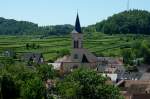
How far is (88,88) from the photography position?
5159 centimetres

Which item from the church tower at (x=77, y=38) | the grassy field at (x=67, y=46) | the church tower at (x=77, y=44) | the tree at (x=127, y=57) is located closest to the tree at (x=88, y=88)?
the church tower at (x=77, y=38)

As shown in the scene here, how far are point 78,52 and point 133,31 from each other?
10899 cm

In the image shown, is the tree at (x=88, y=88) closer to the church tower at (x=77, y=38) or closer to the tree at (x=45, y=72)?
the tree at (x=45, y=72)

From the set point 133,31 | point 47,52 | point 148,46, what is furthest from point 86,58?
point 133,31

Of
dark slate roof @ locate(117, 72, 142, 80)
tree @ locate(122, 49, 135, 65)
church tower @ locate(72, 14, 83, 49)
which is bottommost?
tree @ locate(122, 49, 135, 65)

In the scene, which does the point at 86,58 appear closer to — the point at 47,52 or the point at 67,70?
the point at 67,70

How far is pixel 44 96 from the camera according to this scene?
56781 mm

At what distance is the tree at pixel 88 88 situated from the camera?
50.1m

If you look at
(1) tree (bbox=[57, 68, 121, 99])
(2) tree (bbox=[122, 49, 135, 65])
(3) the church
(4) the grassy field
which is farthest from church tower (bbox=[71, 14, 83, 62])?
(1) tree (bbox=[57, 68, 121, 99])

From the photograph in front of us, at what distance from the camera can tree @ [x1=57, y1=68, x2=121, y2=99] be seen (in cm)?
5012

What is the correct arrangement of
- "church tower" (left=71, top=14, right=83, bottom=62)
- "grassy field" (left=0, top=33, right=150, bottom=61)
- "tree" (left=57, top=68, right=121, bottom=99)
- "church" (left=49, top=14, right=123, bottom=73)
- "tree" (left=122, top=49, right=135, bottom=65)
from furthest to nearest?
"grassy field" (left=0, top=33, right=150, bottom=61), "tree" (left=122, top=49, right=135, bottom=65), "church" (left=49, top=14, right=123, bottom=73), "church tower" (left=71, top=14, right=83, bottom=62), "tree" (left=57, top=68, right=121, bottom=99)

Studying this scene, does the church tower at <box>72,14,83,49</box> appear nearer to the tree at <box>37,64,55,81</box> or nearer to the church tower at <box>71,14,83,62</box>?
the church tower at <box>71,14,83,62</box>

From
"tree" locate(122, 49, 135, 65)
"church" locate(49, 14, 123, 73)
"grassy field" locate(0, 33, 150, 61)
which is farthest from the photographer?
"grassy field" locate(0, 33, 150, 61)

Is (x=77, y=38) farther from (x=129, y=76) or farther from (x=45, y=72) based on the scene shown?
(x=45, y=72)
